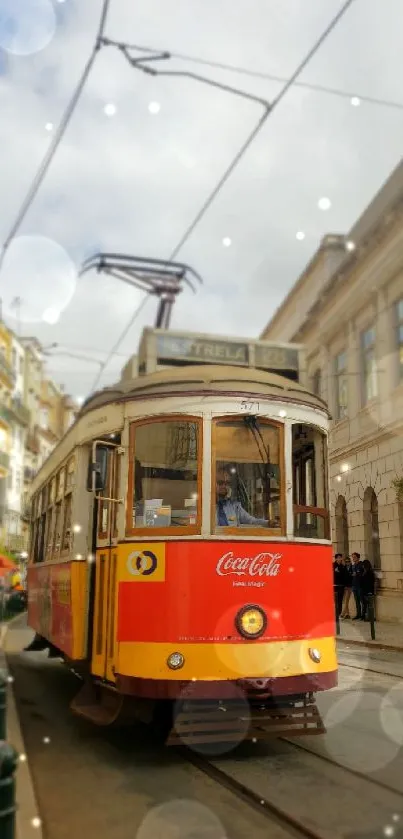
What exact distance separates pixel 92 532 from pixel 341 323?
18.8 metres

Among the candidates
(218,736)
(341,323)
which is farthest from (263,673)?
(341,323)

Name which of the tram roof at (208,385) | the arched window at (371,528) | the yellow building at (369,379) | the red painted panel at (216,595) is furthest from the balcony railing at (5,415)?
the red painted panel at (216,595)

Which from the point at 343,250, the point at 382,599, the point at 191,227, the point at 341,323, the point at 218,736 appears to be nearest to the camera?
the point at 218,736

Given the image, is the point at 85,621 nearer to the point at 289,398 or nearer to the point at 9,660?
the point at 289,398

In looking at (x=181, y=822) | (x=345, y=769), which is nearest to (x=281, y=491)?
(x=345, y=769)

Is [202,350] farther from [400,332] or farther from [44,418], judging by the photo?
[44,418]

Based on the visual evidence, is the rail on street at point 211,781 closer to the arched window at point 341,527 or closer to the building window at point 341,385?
the arched window at point 341,527

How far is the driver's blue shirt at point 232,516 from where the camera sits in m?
6.05

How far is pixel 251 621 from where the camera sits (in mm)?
5840

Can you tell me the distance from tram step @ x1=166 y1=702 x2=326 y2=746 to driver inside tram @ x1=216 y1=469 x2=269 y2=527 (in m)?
1.35

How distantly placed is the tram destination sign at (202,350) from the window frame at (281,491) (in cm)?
171

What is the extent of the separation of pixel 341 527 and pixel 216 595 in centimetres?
1884

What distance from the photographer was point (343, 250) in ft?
89.1

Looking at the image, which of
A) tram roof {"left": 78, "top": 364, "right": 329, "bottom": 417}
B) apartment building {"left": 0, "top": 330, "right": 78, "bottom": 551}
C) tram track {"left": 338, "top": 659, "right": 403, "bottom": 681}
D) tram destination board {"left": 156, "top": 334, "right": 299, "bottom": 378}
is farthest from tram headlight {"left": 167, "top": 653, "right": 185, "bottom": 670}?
apartment building {"left": 0, "top": 330, "right": 78, "bottom": 551}
